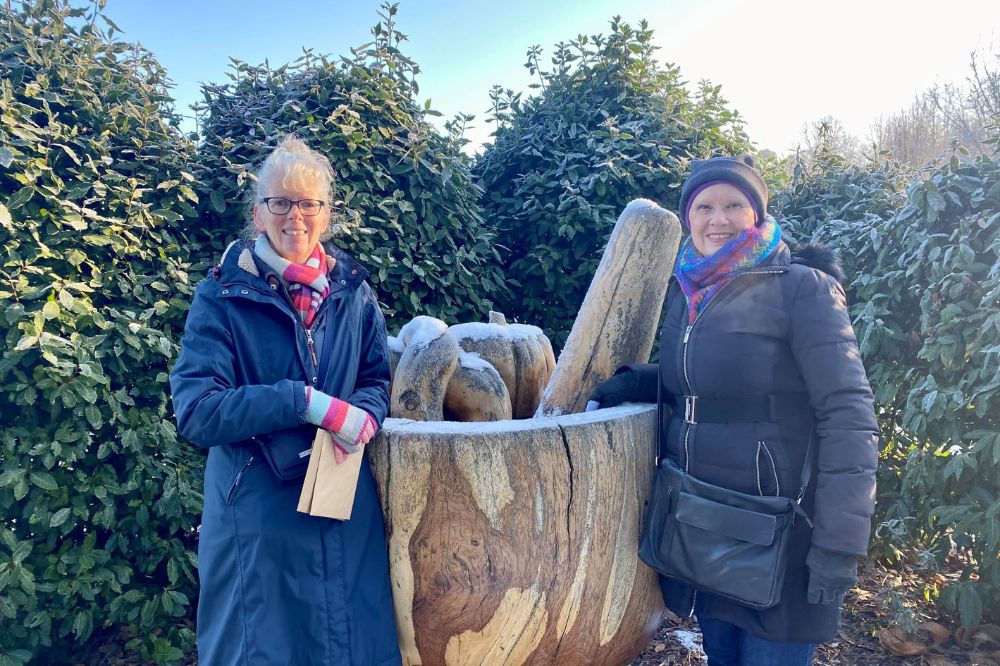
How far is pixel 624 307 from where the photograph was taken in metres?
2.51

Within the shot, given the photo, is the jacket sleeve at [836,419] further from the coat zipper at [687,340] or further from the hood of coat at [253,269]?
the hood of coat at [253,269]

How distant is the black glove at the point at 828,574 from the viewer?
1541mm

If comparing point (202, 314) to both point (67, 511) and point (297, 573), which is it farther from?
point (67, 511)

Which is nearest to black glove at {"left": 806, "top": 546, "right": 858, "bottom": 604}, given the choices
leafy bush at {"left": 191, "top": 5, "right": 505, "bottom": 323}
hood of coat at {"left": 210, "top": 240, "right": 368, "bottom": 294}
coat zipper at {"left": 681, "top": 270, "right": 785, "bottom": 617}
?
coat zipper at {"left": 681, "top": 270, "right": 785, "bottom": 617}

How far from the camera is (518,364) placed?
107 inches

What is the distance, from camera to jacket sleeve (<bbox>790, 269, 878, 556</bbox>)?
154cm

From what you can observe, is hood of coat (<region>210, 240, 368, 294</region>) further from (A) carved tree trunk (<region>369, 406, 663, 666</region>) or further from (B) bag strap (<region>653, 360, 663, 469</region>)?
(B) bag strap (<region>653, 360, 663, 469</region>)

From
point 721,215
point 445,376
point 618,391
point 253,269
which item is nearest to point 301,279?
point 253,269

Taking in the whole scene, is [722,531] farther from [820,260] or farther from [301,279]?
[301,279]

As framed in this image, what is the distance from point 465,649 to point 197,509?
1333 mm

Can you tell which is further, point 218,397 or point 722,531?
point 722,531

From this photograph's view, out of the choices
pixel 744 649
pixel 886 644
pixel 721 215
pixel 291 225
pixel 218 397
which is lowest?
pixel 886 644

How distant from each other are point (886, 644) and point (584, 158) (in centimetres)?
278

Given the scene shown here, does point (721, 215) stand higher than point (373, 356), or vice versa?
point (721, 215)
